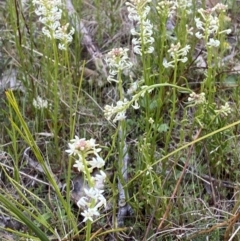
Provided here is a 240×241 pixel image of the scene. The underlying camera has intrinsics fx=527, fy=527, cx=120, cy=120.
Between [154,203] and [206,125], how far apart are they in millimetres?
314

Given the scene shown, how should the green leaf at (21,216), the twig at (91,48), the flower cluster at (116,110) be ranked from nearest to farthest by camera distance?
the green leaf at (21,216), the flower cluster at (116,110), the twig at (91,48)

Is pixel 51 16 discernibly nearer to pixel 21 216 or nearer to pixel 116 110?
pixel 116 110

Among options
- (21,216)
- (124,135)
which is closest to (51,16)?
(124,135)

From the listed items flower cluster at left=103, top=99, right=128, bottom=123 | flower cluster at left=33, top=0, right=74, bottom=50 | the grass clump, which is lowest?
the grass clump

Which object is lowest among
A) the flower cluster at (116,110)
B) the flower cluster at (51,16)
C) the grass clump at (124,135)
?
the grass clump at (124,135)

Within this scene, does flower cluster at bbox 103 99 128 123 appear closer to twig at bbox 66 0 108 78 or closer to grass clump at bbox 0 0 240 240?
grass clump at bbox 0 0 240 240

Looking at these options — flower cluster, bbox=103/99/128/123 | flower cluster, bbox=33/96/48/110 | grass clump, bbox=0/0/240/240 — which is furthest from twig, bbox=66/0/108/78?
flower cluster, bbox=103/99/128/123

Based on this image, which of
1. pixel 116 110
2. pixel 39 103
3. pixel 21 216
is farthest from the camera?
pixel 39 103

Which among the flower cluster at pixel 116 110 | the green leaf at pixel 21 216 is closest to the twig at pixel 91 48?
the flower cluster at pixel 116 110

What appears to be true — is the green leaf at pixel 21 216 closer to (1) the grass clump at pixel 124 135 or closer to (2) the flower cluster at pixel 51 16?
(1) the grass clump at pixel 124 135

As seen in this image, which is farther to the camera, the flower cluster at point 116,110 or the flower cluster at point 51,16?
the flower cluster at point 51,16

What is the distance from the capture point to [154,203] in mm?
1658

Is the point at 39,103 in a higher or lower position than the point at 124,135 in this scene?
lower

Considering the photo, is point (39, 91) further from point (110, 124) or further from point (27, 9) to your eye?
point (27, 9)
